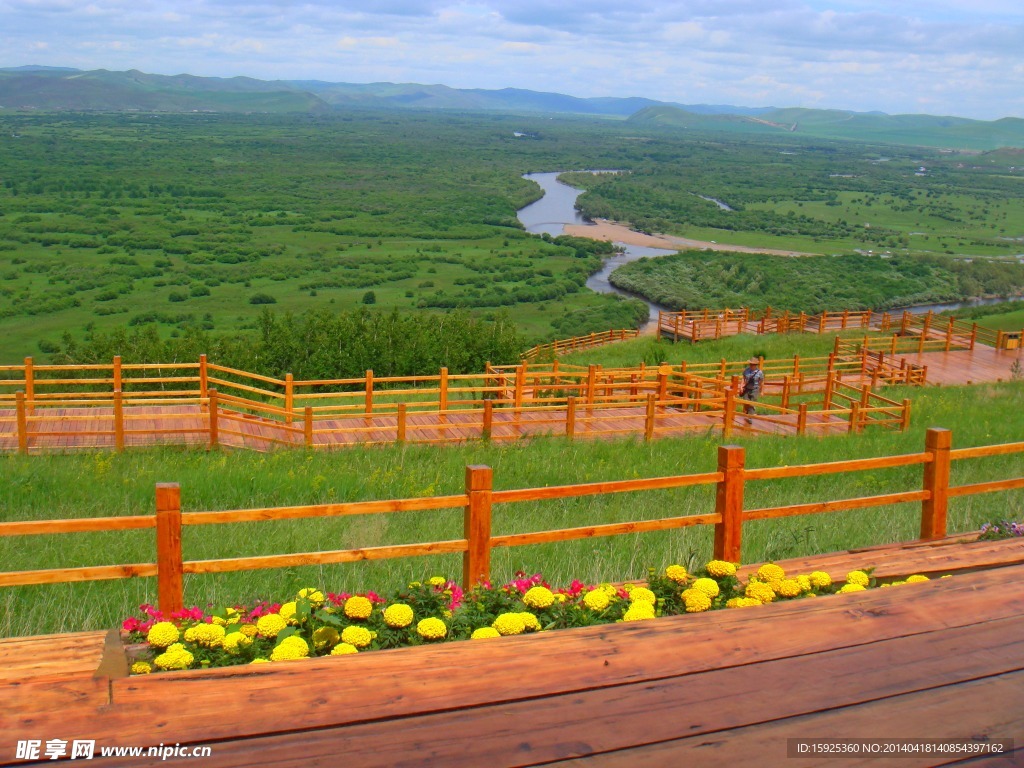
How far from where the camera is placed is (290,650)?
14.3ft

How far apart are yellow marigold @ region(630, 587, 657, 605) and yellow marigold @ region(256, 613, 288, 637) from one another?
66.7 inches

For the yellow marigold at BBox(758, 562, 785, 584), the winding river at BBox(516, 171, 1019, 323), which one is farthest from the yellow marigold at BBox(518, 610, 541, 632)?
the winding river at BBox(516, 171, 1019, 323)

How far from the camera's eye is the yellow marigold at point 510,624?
462cm

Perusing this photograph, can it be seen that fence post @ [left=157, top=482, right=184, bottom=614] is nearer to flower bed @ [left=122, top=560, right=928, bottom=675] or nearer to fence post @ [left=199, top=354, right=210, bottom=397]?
flower bed @ [left=122, top=560, right=928, bottom=675]

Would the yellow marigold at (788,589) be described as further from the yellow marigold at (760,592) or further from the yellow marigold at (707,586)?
the yellow marigold at (707,586)

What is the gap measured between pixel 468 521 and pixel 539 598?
945 mm

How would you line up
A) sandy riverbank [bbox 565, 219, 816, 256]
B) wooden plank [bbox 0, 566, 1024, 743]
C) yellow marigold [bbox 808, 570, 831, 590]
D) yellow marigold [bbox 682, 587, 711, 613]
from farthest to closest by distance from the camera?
sandy riverbank [bbox 565, 219, 816, 256] < yellow marigold [bbox 808, 570, 831, 590] < yellow marigold [bbox 682, 587, 711, 613] < wooden plank [bbox 0, 566, 1024, 743]

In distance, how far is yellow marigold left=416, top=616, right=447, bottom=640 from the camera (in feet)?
15.3

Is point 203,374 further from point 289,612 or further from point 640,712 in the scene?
point 640,712

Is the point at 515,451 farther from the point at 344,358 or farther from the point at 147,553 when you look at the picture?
the point at 344,358

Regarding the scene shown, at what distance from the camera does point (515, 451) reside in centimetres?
1431

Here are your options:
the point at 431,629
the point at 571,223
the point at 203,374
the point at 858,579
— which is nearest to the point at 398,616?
the point at 431,629

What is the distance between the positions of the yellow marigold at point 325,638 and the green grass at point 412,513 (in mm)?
2285

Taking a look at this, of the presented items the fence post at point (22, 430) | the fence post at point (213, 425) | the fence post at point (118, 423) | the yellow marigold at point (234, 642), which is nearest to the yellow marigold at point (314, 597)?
the yellow marigold at point (234, 642)
